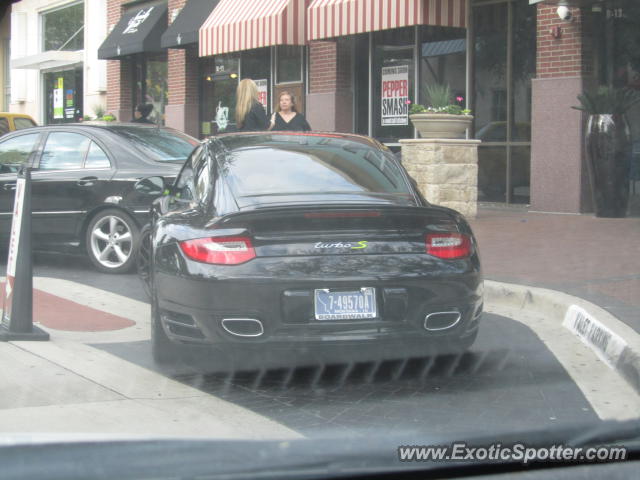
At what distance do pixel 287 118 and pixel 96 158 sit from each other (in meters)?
2.95

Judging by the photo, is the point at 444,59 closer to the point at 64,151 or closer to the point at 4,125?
the point at 4,125

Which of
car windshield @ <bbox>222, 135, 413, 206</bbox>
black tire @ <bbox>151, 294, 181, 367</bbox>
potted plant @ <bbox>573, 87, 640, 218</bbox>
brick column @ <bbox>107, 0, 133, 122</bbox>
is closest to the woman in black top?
potted plant @ <bbox>573, 87, 640, 218</bbox>

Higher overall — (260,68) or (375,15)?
(375,15)

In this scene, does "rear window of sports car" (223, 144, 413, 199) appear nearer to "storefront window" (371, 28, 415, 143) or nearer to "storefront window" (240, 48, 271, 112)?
"storefront window" (371, 28, 415, 143)

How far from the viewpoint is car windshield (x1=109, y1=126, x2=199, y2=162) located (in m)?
9.97

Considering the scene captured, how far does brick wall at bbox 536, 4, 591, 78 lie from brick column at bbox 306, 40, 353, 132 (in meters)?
4.97

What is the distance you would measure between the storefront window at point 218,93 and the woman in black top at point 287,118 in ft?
34.0

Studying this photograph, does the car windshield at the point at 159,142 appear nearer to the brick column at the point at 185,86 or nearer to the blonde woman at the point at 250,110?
the blonde woman at the point at 250,110

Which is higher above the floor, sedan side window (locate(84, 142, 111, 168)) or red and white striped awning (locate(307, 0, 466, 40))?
red and white striped awning (locate(307, 0, 466, 40))

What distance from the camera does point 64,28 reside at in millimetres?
30625

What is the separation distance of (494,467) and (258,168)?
4183mm

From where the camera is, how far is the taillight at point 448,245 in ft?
18.0

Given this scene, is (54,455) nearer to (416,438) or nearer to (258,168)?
(416,438)

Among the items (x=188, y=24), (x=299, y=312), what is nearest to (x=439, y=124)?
(x=299, y=312)
